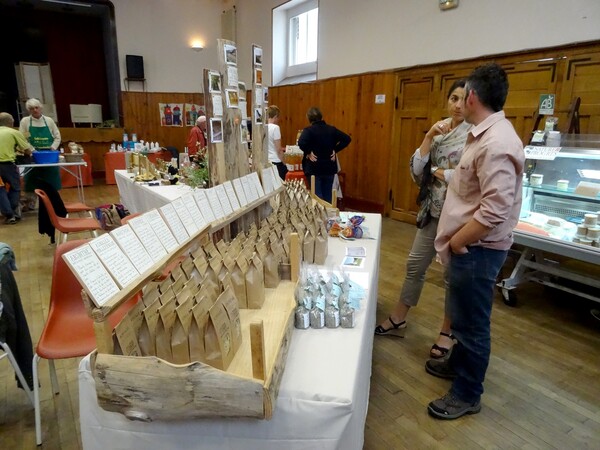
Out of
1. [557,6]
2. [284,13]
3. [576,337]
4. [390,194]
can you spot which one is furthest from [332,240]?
[284,13]

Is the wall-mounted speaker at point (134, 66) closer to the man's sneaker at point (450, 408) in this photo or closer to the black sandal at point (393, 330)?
the black sandal at point (393, 330)

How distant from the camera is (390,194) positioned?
6180 millimetres

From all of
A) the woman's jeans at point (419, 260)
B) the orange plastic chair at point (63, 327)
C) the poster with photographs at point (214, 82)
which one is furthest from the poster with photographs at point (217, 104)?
the woman's jeans at point (419, 260)

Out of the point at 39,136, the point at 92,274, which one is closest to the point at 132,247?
the point at 92,274

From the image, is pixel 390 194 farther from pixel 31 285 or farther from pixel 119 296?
pixel 119 296

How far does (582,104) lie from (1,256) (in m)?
4.69

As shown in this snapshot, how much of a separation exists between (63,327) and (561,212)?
3.65m

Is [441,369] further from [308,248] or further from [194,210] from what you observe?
[194,210]

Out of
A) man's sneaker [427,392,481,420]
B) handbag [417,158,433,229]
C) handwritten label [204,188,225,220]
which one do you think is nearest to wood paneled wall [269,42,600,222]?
handbag [417,158,433,229]

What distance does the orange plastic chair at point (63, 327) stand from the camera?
173cm

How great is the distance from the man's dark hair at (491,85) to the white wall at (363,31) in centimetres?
298

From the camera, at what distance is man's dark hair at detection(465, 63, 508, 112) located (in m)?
1.60

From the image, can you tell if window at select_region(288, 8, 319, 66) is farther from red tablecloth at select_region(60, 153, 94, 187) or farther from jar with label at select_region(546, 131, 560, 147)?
jar with label at select_region(546, 131, 560, 147)

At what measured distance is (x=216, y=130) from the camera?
1.96 meters
